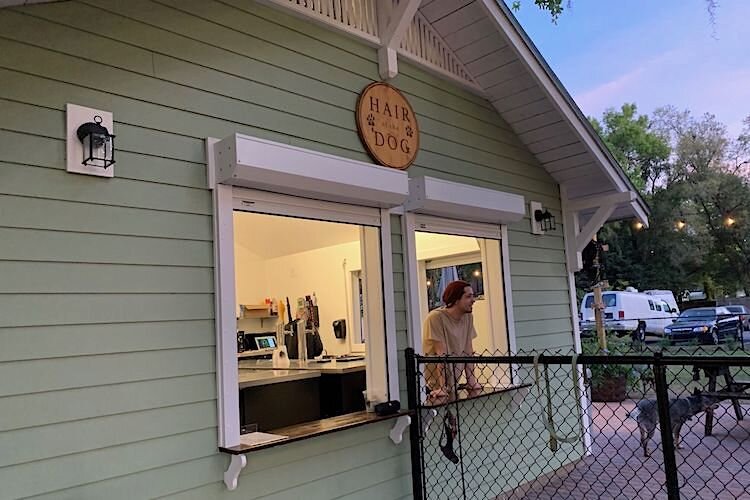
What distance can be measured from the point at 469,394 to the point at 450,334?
A: 0.42 metres

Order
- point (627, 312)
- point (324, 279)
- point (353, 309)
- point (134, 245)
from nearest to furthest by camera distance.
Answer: point (134, 245) → point (353, 309) → point (324, 279) → point (627, 312)

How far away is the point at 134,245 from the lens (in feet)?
8.28

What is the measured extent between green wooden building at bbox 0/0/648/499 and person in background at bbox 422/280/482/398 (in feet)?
0.64

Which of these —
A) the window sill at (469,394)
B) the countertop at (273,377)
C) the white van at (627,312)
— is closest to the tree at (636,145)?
the white van at (627,312)

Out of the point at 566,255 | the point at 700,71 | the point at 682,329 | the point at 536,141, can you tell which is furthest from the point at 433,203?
the point at 700,71

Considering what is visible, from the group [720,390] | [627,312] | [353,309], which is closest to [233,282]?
[353,309]

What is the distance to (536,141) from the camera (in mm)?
4953

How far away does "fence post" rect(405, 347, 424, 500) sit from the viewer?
346 cm

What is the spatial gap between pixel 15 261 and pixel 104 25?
1.11 metres

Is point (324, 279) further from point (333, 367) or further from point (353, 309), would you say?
point (333, 367)

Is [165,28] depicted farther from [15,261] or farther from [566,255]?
[566,255]

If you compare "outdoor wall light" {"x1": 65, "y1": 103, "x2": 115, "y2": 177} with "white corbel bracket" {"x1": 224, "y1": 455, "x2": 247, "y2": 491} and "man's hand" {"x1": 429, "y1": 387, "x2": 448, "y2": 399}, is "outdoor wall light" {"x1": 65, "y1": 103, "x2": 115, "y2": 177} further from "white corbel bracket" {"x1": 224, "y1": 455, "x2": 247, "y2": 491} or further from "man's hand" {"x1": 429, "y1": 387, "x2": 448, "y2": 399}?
"man's hand" {"x1": 429, "y1": 387, "x2": 448, "y2": 399}

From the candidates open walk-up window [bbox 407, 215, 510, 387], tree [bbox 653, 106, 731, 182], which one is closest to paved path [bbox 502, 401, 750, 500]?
open walk-up window [bbox 407, 215, 510, 387]

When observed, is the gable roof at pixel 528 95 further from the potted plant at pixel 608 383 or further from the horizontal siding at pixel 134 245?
the potted plant at pixel 608 383
